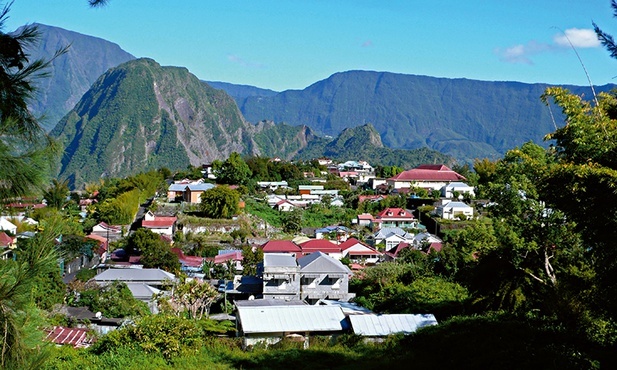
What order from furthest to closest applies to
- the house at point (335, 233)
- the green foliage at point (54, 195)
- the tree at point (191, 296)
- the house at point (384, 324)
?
1. the house at point (335, 233)
2. the tree at point (191, 296)
3. the house at point (384, 324)
4. the green foliage at point (54, 195)

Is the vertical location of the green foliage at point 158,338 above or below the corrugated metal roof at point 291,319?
above

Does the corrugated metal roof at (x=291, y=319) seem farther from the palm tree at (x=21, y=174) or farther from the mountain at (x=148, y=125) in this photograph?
the mountain at (x=148, y=125)

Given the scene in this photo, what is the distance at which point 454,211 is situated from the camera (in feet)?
107

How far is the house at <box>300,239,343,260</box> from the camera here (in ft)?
79.7

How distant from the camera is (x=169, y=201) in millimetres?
33625

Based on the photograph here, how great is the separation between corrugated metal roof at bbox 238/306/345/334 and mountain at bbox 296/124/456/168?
Result: 297ft

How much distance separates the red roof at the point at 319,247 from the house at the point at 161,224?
6403 millimetres

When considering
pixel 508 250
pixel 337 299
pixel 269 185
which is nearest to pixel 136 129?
pixel 269 185

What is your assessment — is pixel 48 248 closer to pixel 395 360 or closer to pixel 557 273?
pixel 395 360

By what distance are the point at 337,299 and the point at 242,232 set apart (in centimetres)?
1102

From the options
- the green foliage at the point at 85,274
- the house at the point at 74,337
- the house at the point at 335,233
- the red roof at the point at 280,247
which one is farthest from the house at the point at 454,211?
the house at the point at 74,337

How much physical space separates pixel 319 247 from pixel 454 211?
10.9 meters

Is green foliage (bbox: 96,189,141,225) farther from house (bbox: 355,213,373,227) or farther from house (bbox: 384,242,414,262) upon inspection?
house (bbox: 384,242,414,262)

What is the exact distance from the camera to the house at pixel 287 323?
31.5 ft
